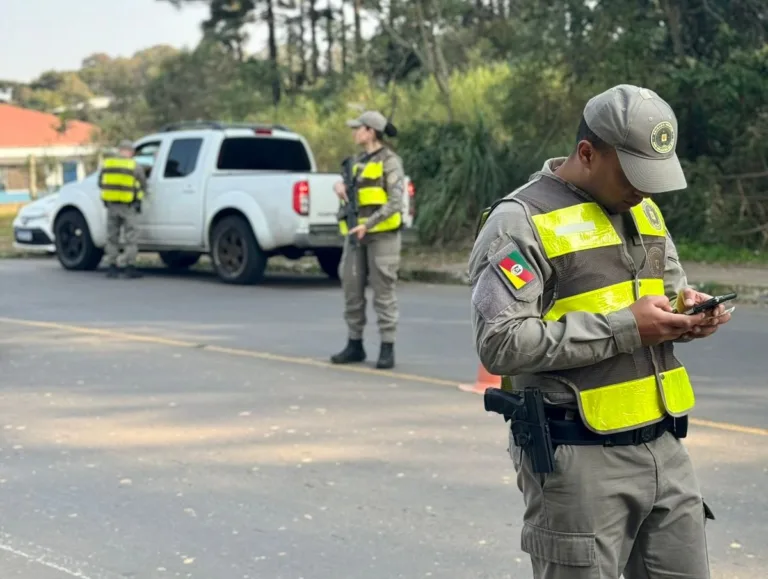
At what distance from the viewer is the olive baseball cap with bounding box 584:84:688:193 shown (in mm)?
2523

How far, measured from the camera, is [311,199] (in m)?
13.8

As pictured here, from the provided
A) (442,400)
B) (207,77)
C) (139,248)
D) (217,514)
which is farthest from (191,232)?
(207,77)

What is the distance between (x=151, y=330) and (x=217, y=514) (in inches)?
220

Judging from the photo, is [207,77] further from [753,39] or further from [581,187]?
[581,187]

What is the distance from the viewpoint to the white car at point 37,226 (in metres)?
18.2

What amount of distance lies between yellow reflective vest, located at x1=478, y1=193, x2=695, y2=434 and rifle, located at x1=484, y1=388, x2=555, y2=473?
64 millimetres

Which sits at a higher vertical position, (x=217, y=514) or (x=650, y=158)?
(x=650, y=158)

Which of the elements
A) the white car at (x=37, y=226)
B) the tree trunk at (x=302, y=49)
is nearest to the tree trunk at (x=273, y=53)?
the tree trunk at (x=302, y=49)

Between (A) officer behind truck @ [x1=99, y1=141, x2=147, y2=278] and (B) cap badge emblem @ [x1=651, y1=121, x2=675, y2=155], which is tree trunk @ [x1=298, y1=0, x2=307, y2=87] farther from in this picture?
(B) cap badge emblem @ [x1=651, y1=121, x2=675, y2=155]

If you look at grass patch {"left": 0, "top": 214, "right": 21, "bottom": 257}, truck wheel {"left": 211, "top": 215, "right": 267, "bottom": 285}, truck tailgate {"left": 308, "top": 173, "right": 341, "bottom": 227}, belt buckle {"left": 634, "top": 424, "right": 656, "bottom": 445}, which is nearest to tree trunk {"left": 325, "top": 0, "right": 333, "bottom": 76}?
grass patch {"left": 0, "top": 214, "right": 21, "bottom": 257}

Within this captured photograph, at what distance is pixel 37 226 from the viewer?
60.1ft

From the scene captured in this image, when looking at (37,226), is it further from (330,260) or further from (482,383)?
(482,383)

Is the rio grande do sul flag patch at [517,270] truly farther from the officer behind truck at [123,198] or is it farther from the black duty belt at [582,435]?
the officer behind truck at [123,198]

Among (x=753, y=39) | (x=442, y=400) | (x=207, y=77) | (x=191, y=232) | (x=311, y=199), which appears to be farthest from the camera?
(x=207, y=77)
